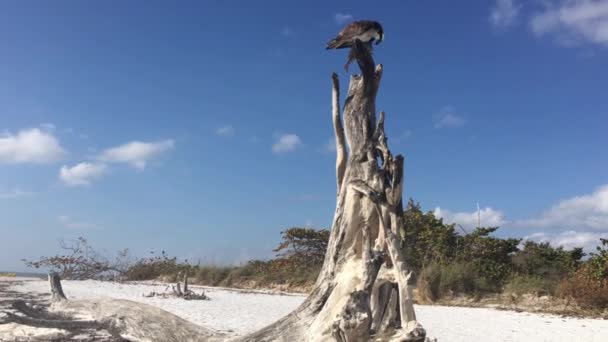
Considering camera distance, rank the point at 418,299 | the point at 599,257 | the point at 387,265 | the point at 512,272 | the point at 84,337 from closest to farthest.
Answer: the point at 387,265 < the point at 84,337 < the point at 599,257 < the point at 418,299 < the point at 512,272

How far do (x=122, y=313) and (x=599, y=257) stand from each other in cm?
1115

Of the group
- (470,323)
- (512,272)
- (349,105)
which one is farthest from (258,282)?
(349,105)

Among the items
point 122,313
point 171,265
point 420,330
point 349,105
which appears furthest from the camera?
point 171,265

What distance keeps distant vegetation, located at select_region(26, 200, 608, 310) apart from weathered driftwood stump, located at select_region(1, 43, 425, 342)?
4395mm

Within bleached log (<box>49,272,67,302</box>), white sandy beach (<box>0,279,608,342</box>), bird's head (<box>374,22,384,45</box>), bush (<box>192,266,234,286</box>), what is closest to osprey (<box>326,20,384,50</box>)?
bird's head (<box>374,22,384,45</box>)

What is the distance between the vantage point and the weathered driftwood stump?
423cm

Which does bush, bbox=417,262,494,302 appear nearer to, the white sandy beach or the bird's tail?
the white sandy beach

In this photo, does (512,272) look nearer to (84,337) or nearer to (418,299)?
(418,299)

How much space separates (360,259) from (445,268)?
991cm

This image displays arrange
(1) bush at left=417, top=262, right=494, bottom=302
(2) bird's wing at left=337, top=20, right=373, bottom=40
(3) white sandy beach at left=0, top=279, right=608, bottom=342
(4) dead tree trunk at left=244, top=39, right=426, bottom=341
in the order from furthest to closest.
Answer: (1) bush at left=417, top=262, right=494, bottom=302, (3) white sandy beach at left=0, top=279, right=608, bottom=342, (2) bird's wing at left=337, top=20, right=373, bottom=40, (4) dead tree trunk at left=244, top=39, right=426, bottom=341

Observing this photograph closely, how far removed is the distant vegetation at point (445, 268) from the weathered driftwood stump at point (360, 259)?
173 inches

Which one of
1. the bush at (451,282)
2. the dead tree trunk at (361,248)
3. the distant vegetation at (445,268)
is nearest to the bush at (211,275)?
the distant vegetation at (445,268)

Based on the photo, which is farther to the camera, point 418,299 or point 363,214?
point 418,299

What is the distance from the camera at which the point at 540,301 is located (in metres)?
12.3
